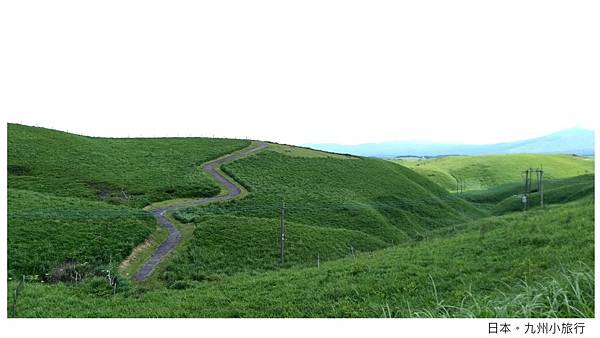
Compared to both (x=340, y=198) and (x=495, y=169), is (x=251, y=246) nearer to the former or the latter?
(x=340, y=198)

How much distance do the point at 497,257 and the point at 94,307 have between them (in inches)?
467

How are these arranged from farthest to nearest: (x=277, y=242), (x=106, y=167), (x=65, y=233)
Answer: (x=106, y=167) → (x=277, y=242) → (x=65, y=233)

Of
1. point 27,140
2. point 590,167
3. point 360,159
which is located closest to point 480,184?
point 590,167

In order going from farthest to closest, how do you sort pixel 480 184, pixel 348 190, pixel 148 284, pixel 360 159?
pixel 480 184, pixel 360 159, pixel 348 190, pixel 148 284

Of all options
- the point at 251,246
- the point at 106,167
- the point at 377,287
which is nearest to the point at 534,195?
the point at 251,246

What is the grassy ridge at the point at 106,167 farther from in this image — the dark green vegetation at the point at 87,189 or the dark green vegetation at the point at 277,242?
the dark green vegetation at the point at 277,242

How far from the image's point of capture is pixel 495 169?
261 feet

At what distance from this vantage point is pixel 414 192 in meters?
43.4

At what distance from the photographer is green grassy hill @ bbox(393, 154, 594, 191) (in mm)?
73300

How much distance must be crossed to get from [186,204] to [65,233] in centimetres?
1013

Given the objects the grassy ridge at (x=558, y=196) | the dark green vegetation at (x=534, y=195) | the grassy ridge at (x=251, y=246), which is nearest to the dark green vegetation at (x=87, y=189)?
the grassy ridge at (x=251, y=246)

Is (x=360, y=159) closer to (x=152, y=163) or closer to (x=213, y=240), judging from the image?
(x=152, y=163)

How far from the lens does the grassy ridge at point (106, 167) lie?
2958cm

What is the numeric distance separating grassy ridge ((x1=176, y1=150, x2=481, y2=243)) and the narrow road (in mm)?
1108
